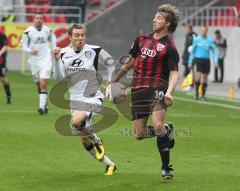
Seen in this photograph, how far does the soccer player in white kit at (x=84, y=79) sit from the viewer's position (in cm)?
1231

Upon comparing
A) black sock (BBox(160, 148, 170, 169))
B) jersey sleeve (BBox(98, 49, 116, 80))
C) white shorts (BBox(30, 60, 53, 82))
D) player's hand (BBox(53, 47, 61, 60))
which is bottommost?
white shorts (BBox(30, 60, 53, 82))

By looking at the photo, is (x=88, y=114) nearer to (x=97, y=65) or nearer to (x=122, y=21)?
(x=97, y=65)

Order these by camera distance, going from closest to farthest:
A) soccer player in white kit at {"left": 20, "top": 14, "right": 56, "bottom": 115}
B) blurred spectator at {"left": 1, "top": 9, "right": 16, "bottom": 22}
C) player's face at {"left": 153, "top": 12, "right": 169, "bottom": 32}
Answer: player's face at {"left": 153, "top": 12, "right": 169, "bottom": 32} < soccer player in white kit at {"left": 20, "top": 14, "right": 56, "bottom": 115} < blurred spectator at {"left": 1, "top": 9, "right": 16, "bottom": 22}

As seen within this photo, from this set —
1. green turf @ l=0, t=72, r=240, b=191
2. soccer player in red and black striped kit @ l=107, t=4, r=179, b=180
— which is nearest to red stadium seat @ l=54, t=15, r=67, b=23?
green turf @ l=0, t=72, r=240, b=191

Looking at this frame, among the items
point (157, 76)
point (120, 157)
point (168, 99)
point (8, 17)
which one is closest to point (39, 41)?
point (120, 157)

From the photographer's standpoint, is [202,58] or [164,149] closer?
[164,149]

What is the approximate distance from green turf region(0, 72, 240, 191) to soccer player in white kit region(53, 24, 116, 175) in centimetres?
43

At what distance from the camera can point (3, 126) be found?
18469mm

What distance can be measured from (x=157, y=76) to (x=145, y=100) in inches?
15.4

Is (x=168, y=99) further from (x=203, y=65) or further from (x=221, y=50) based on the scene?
(x=221, y=50)

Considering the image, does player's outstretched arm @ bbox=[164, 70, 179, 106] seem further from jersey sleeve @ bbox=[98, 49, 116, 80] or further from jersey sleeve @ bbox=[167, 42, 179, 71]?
jersey sleeve @ bbox=[98, 49, 116, 80]

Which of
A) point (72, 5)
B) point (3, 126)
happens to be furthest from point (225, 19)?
point (3, 126)

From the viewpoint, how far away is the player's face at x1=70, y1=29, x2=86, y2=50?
483 inches

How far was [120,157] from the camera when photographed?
46.6 feet
